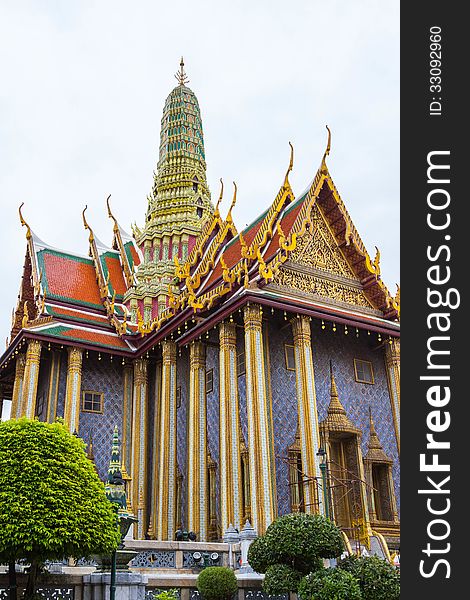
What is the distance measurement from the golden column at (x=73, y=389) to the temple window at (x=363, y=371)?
21.7 feet

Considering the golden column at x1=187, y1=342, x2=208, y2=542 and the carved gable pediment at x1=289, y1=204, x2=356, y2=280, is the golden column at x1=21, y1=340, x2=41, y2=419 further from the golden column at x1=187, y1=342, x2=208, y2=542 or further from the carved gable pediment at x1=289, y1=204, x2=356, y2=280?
the carved gable pediment at x1=289, y1=204, x2=356, y2=280

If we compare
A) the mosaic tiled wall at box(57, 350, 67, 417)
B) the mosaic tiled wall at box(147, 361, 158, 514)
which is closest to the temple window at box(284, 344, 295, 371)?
the mosaic tiled wall at box(147, 361, 158, 514)

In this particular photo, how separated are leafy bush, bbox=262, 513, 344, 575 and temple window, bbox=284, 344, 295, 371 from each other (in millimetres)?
6286

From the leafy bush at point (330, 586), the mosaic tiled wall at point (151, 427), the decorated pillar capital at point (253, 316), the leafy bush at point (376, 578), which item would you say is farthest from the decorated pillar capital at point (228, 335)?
the leafy bush at point (330, 586)

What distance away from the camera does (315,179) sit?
15836 mm

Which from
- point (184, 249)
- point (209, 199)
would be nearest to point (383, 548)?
point (184, 249)

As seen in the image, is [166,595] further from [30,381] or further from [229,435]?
[30,381]

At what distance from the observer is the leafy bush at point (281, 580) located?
8.54 metres

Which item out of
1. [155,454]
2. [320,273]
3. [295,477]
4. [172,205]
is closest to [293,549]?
[295,477]

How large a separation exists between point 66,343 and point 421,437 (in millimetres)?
13351

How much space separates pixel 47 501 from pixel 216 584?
2.95 meters

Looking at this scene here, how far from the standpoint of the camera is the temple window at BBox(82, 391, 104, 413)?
17.6m

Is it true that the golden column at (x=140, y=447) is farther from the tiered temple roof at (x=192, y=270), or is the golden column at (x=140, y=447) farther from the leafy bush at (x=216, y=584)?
the leafy bush at (x=216, y=584)

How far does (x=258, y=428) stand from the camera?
13000 millimetres
